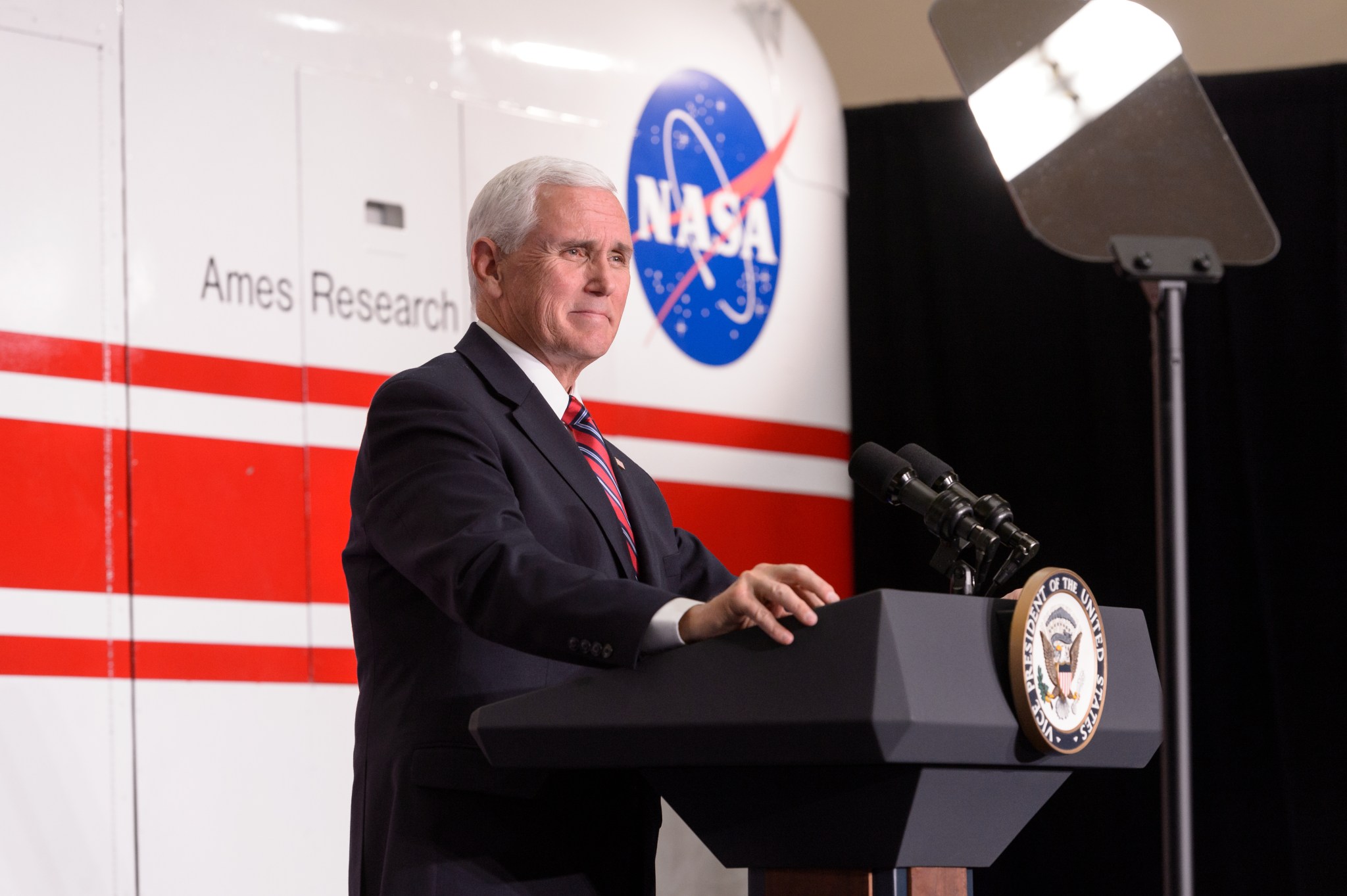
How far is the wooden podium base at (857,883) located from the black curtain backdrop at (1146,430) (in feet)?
11.4

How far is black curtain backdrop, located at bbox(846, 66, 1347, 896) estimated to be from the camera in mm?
4727

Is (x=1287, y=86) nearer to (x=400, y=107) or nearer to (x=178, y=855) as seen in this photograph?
(x=400, y=107)

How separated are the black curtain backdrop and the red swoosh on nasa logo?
103 centimetres

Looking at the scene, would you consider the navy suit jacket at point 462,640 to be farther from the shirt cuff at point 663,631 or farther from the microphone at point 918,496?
the microphone at point 918,496

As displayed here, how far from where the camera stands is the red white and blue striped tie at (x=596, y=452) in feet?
6.20

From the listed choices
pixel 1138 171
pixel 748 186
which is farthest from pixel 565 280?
pixel 748 186

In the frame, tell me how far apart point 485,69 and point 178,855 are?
1853mm

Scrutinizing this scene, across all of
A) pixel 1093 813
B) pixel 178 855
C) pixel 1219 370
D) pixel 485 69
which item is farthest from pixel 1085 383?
pixel 178 855

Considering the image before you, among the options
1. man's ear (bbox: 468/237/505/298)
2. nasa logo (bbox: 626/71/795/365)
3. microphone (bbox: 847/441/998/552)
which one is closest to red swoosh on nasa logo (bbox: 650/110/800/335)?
nasa logo (bbox: 626/71/795/365)

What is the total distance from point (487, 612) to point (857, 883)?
1.41 ft

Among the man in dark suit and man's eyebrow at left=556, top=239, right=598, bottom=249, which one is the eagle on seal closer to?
the man in dark suit

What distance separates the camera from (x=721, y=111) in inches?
164

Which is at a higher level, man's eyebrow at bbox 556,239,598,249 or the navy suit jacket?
man's eyebrow at bbox 556,239,598,249

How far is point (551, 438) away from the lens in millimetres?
1833
